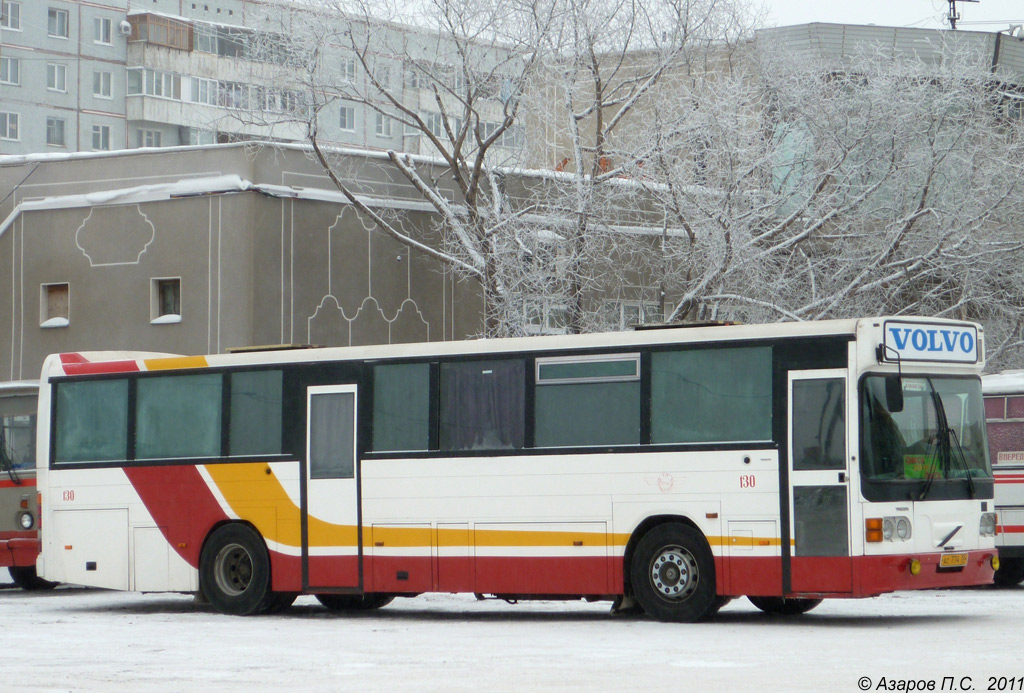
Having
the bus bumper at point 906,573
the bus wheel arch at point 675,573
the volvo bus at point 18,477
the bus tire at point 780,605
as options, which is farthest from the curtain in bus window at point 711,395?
the volvo bus at point 18,477

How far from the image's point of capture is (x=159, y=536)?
17.8 metres

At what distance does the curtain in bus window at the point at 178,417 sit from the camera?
17594mm

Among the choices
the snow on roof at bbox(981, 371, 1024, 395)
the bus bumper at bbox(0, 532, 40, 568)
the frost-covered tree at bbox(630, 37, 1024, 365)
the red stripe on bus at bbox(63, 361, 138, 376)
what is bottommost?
the bus bumper at bbox(0, 532, 40, 568)

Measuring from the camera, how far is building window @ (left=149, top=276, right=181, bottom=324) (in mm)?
31673

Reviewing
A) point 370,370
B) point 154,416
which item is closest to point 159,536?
point 154,416

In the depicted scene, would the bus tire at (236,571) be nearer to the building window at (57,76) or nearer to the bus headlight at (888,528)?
the bus headlight at (888,528)

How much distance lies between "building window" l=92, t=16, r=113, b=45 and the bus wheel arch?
6039 cm

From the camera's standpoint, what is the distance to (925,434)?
1465 centimetres

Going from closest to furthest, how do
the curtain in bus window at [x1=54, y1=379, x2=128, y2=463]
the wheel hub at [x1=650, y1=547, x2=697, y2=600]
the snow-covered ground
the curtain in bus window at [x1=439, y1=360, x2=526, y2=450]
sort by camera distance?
the snow-covered ground, the wheel hub at [x1=650, y1=547, x2=697, y2=600], the curtain in bus window at [x1=439, y1=360, x2=526, y2=450], the curtain in bus window at [x1=54, y1=379, x2=128, y2=463]

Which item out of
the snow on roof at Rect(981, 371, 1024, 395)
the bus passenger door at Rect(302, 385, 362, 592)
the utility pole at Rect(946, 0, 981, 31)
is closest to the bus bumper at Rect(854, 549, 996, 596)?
the bus passenger door at Rect(302, 385, 362, 592)

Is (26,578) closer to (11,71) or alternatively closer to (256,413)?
(256,413)

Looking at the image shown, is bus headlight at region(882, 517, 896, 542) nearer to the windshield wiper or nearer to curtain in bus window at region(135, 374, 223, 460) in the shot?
the windshield wiper

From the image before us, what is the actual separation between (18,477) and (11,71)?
50414mm

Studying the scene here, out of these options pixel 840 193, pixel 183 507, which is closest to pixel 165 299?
pixel 840 193
